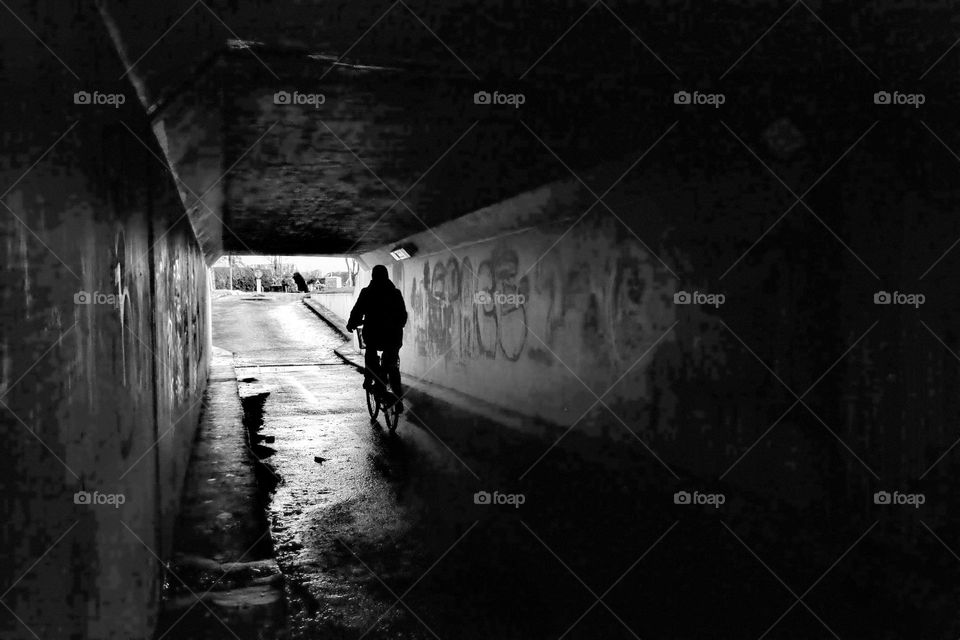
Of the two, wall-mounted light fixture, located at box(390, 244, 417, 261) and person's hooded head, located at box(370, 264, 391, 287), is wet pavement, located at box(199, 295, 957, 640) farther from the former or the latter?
wall-mounted light fixture, located at box(390, 244, 417, 261)

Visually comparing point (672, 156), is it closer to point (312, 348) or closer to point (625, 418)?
point (625, 418)

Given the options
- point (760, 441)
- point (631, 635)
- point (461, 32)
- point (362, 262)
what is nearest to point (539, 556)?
point (631, 635)

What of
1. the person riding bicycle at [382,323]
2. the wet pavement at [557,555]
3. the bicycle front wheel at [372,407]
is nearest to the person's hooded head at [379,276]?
the person riding bicycle at [382,323]

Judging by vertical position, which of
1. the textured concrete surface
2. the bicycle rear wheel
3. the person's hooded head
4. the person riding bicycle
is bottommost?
the textured concrete surface

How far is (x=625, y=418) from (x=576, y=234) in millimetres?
2426

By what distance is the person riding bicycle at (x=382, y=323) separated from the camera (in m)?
9.53

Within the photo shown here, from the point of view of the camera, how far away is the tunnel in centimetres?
247

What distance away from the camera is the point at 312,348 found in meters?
23.0

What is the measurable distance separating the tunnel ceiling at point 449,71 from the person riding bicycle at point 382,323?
322cm

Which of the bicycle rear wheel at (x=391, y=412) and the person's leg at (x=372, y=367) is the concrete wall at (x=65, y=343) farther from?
the person's leg at (x=372, y=367)

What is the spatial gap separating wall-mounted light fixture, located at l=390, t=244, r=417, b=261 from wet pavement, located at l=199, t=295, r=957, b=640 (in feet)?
22.6

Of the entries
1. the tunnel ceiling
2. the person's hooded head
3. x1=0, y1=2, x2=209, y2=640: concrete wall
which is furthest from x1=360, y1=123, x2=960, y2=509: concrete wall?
x1=0, y1=2, x2=209, y2=640: concrete wall

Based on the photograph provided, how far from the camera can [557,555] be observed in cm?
490

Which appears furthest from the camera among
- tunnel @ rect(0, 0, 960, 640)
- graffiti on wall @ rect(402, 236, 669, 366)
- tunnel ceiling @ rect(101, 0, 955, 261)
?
graffiti on wall @ rect(402, 236, 669, 366)
